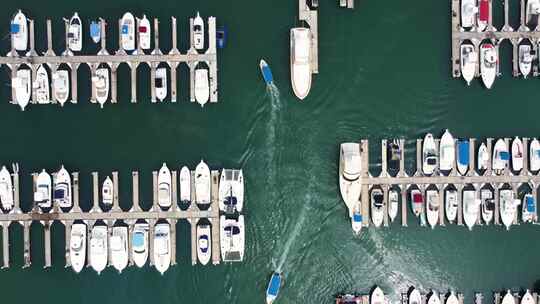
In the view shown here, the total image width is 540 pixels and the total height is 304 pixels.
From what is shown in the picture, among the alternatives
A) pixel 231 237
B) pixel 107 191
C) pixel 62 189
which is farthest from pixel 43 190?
pixel 231 237

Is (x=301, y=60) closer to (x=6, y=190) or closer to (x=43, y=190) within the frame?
(x=43, y=190)

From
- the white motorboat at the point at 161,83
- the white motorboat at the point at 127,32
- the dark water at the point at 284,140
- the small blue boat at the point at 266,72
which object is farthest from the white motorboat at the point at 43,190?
the small blue boat at the point at 266,72

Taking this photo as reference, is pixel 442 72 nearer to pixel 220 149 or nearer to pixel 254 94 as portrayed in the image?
pixel 254 94

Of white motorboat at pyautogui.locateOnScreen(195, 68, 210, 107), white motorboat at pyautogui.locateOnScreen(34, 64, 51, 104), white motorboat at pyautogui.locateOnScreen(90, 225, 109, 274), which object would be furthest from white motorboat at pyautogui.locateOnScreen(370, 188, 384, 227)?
white motorboat at pyautogui.locateOnScreen(34, 64, 51, 104)

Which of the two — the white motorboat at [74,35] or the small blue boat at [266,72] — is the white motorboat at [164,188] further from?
the white motorboat at [74,35]

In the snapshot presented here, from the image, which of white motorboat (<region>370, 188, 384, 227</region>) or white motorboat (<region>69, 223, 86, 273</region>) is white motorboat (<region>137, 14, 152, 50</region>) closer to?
white motorboat (<region>69, 223, 86, 273</region>)

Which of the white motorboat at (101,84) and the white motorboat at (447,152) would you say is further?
the white motorboat at (447,152)
